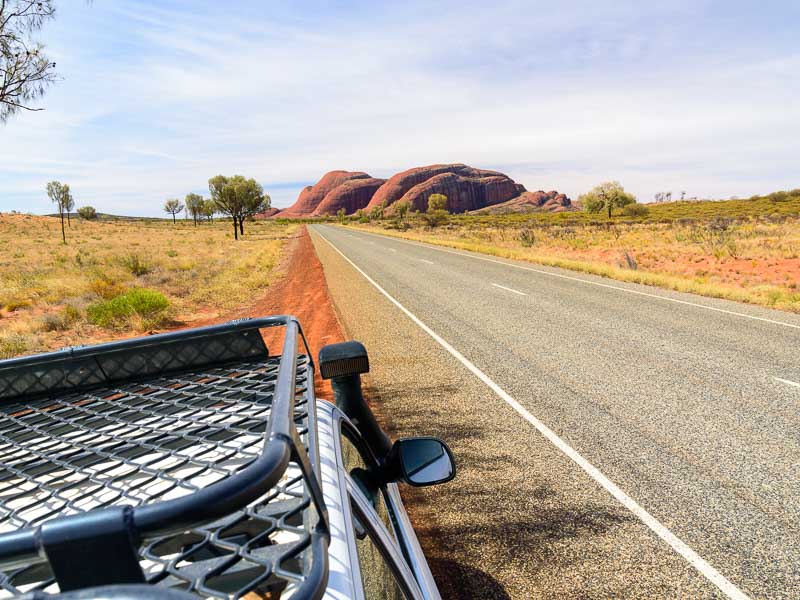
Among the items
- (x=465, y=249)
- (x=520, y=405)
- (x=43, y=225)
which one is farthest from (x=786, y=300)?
(x=43, y=225)

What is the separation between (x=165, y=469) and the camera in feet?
4.41

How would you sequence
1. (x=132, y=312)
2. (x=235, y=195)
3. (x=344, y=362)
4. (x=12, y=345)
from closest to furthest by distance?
(x=344, y=362), (x=12, y=345), (x=132, y=312), (x=235, y=195)

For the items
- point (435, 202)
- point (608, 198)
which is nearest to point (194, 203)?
point (435, 202)

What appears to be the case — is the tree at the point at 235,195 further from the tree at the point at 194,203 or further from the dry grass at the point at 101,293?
the tree at the point at 194,203

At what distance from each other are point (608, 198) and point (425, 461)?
82.1 m

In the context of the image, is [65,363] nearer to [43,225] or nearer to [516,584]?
[516,584]

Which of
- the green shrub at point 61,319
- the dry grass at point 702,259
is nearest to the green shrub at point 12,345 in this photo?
the green shrub at point 61,319

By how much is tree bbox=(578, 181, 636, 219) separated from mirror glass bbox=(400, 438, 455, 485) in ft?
259

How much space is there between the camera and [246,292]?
14945 mm

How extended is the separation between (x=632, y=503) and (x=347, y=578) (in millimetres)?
3404

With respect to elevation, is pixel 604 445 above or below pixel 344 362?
below

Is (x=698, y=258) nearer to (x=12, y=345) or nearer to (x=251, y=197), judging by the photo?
(x=12, y=345)

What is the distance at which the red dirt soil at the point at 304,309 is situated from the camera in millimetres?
8281

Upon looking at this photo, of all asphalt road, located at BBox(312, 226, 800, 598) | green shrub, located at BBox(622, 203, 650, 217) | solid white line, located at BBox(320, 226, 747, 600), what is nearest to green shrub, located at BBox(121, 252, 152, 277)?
asphalt road, located at BBox(312, 226, 800, 598)
